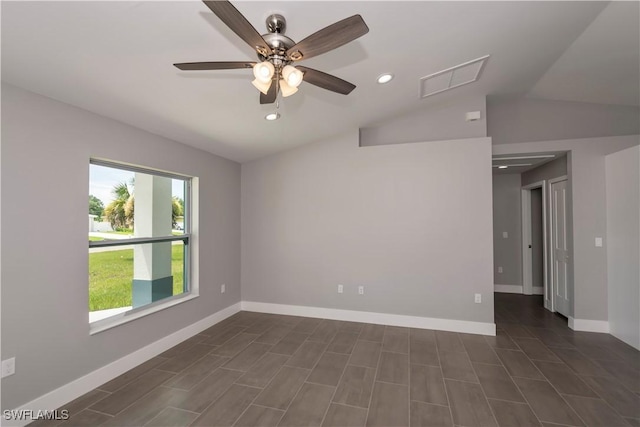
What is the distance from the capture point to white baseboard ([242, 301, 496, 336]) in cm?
374

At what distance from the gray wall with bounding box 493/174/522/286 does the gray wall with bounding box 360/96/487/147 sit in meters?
2.49

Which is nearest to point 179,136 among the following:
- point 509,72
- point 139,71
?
point 139,71

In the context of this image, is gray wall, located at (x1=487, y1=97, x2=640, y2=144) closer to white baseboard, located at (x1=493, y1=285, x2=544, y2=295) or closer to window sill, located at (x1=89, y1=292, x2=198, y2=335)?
white baseboard, located at (x1=493, y1=285, x2=544, y2=295)

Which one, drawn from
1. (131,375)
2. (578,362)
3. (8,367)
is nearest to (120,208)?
(8,367)

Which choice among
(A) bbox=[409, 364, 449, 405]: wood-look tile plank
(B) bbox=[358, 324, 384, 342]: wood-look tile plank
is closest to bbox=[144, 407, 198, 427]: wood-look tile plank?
(A) bbox=[409, 364, 449, 405]: wood-look tile plank

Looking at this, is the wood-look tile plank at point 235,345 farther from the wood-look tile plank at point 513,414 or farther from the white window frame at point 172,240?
the wood-look tile plank at point 513,414

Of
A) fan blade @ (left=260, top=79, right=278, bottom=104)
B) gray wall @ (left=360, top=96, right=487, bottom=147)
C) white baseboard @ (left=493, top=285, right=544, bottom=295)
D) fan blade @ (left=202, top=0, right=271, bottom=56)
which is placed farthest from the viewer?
white baseboard @ (left=493, top=285, right=544, bottom=295)

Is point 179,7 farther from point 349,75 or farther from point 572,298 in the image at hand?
point 572,298

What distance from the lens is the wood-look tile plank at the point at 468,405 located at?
6.87 feet

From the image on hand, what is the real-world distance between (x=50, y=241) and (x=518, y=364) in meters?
4.38

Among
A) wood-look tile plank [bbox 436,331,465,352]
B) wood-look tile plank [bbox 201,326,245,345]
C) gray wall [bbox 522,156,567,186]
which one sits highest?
gray wall [bbox 522,156,567,186]

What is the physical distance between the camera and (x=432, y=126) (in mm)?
4082

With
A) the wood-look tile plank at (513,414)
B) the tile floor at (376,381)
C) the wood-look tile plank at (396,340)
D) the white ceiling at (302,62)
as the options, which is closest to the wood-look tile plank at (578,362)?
the tile floor at (376,381)

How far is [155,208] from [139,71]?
1.71 metres
